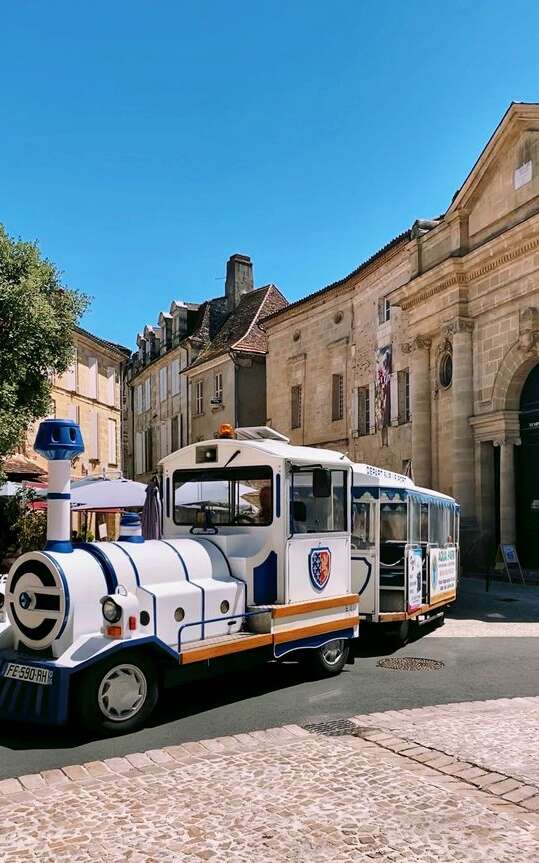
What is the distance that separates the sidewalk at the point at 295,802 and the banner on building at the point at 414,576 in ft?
12.8

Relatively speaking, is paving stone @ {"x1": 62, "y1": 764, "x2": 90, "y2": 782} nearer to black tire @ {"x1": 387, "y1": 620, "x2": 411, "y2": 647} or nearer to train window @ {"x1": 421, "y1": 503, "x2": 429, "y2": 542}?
black tire @ {"x1": 387, "y1": 620, "x2": 411, "y2": 647}

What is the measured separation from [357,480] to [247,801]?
5.71 metres

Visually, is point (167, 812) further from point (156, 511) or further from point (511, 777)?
point (156, 511)

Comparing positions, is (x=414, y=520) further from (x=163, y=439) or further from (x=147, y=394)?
(x=147, y=394)

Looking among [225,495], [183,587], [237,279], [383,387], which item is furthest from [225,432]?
[237,279]

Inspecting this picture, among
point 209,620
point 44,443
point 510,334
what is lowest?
point 209,620

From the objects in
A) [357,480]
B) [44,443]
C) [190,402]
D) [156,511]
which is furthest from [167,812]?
[190,402]

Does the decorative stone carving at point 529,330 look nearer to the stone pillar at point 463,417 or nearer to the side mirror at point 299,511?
the stone pillar at point 463,417

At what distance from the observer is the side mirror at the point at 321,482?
7648mm

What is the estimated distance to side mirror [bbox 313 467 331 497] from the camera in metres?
7.65

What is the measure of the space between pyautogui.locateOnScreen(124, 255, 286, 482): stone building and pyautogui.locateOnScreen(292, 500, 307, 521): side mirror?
A: 87.4 ft

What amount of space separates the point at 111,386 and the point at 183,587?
29487mm

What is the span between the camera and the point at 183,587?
6.60 m

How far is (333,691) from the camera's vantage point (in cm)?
747
